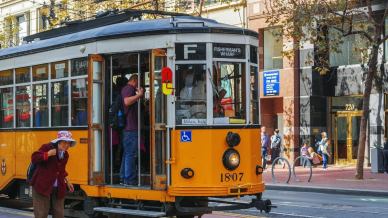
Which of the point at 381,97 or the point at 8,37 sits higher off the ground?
the point at 8,37

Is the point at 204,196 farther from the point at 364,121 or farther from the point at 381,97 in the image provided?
the point at 381,97

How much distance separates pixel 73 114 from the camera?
11.0m

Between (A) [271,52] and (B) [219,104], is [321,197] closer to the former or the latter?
(B) [219,104]

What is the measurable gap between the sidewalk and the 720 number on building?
30.9ft

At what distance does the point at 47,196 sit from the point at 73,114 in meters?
2.60

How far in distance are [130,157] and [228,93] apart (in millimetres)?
1835

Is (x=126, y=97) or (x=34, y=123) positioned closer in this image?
(x=126, y=97)

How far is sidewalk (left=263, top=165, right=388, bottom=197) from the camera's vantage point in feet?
61.6

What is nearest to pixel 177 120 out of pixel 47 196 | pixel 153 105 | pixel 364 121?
pixel 153 105

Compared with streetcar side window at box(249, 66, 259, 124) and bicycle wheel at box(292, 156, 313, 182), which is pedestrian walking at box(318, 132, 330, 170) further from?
streetcar side window at box(249, 66, 259, 124)

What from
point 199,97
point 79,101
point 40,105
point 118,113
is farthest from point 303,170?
point 199,97

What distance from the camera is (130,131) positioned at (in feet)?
33.3

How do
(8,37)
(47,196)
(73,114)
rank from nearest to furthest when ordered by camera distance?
1. (47,196)
2. (73,114)
3. (8,37)

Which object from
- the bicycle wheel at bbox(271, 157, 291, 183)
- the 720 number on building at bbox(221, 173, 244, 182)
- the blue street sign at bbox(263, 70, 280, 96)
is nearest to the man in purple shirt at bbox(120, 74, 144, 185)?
the 720 number on building at bbox(221, 173, 244, 182)
